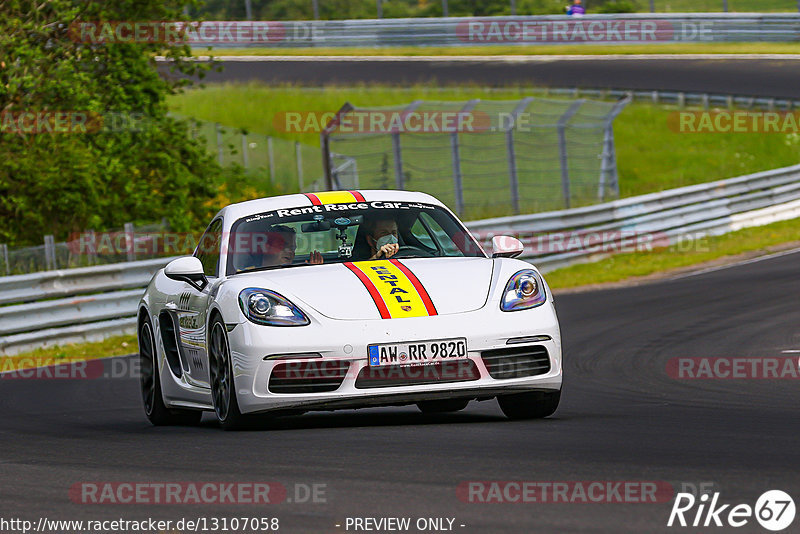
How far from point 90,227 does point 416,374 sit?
13.6 meters

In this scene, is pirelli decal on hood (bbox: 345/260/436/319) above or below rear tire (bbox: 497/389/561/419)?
above

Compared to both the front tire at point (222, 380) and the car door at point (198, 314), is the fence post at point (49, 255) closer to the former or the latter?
the car door at point (198, 314)

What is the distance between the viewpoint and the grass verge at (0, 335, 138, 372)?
15.1 metres

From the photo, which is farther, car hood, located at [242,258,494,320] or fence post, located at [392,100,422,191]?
fence post, located at [392,100,422,191]

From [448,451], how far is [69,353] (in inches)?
413

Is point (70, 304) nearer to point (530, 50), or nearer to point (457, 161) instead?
point (457, 161)

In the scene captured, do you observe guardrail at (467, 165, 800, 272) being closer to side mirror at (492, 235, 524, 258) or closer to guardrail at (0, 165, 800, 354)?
guardrail at (0, 165, 800, 354)

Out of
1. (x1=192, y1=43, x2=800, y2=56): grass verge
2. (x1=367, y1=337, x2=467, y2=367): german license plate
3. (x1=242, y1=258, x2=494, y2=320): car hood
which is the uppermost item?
(x1=242, y1=258, x2=494, y2=320): car hood

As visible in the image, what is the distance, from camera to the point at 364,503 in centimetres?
505

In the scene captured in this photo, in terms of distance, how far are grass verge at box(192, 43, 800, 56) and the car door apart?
1099 inches

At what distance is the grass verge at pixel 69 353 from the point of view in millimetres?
15122

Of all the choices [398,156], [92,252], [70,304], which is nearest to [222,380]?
[70,304]

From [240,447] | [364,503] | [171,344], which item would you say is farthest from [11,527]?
[171,344]

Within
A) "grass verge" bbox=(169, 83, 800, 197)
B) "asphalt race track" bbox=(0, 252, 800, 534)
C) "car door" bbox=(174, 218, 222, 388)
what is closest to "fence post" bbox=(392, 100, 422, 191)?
"grass verge" bbox=(169, 83, 800, 197)
